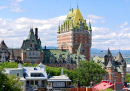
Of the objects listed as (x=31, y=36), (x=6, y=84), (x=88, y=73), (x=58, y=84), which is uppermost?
(x=31, y=36)

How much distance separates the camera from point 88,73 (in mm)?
155000

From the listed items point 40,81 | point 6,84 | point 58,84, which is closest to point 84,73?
point 58,84

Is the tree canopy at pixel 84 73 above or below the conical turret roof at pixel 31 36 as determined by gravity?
below

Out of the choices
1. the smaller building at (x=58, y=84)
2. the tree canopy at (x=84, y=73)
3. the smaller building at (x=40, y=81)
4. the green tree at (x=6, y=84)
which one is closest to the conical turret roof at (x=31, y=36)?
the tree canopy at (x=84, y=73)

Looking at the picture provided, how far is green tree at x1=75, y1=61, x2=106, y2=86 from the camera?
496 feet

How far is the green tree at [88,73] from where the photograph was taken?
151 metres

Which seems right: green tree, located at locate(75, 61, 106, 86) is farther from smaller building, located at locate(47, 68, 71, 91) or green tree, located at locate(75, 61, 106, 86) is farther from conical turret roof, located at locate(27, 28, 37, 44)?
smaller building, located at locate(47, 68, 71, 91)

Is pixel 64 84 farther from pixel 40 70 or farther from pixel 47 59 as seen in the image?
pixel 47 59

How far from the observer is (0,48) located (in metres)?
186

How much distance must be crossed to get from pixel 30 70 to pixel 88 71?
47.5m

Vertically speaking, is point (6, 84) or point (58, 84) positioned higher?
point (6, 84)

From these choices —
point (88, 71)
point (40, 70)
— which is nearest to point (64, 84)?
point (40, 70)

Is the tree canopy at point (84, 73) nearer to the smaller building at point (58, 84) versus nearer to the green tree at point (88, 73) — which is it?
the green tree at point (88, 73)

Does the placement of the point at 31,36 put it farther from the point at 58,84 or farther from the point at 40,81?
the point at 58,84
